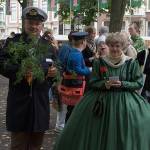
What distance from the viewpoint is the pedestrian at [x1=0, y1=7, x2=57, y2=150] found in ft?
16.6

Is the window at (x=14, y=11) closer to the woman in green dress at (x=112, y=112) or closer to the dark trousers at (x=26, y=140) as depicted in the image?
the woman in green dress at (x=112, y=112)

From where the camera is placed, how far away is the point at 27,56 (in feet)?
16.6

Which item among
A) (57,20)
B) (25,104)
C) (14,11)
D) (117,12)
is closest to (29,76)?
(25,104)

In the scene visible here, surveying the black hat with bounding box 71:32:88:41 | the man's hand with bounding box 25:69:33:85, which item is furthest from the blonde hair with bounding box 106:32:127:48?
the black hat with bounding box 71:32:88:41

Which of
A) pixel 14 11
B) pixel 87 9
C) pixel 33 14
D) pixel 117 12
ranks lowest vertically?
pixel 33 14

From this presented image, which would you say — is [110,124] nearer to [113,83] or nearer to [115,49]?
[113,83]

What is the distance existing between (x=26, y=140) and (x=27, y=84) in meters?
0.56

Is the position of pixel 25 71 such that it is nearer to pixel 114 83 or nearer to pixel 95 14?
pixel 114 83

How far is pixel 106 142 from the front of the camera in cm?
535

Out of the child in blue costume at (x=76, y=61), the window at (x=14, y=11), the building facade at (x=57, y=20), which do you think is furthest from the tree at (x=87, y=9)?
the window at (x=14, y=11)

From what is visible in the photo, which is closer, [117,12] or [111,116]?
[111,116]

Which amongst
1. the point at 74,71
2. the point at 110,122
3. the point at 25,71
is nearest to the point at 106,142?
the point at 110,122

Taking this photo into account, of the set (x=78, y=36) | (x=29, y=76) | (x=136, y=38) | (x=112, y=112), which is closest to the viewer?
(x=29, y=76)

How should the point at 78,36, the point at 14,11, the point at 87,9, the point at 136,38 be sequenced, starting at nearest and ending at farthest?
the point at 78,36 → the point at 136,38 → the point at 87,9 → the point at 14,11
